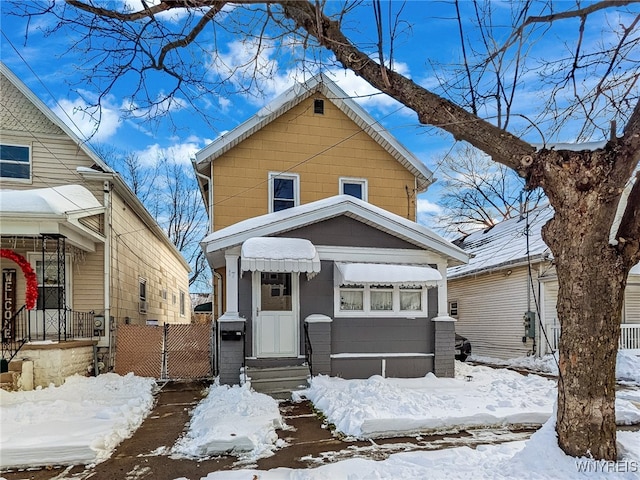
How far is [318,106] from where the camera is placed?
13.0 m

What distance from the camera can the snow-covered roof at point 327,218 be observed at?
28.9 ft

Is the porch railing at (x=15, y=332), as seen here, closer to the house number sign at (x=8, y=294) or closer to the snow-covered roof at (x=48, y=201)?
the house number sign at (x=8, y=294)

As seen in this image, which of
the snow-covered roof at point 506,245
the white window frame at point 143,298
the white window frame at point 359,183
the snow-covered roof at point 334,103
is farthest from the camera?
the white window frame at point 143,298

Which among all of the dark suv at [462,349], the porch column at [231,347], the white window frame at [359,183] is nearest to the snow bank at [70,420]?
the porch column at [231,347]

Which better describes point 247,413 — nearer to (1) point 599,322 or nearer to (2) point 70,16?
(1) point 599,322

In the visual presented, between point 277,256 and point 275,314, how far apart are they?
1.56m

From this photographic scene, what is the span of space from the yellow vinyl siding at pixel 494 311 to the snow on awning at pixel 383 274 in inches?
257

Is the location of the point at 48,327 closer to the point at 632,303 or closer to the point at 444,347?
the point at 444,347

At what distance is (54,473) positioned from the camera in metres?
4.85

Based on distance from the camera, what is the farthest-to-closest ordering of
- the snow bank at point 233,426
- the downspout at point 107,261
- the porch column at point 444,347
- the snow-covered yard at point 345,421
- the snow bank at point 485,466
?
the downspout at point 107,261 < the porch column at point 444,347 < the snow bank at point 233,426 < the snow-covered yard at point 345,421 < the snow bank at point 485,466

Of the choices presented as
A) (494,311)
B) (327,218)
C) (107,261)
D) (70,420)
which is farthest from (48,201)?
(494,311)

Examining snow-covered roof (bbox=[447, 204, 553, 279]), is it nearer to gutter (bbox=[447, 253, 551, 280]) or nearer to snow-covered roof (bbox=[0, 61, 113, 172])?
gutter (bbox=[447, 253, 551, 280])

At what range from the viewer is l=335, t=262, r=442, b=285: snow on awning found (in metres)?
8.93

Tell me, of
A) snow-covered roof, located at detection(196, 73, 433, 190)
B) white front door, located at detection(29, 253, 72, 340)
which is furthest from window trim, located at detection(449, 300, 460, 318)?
white front door, located at detection(29, 253, 72, 340)
